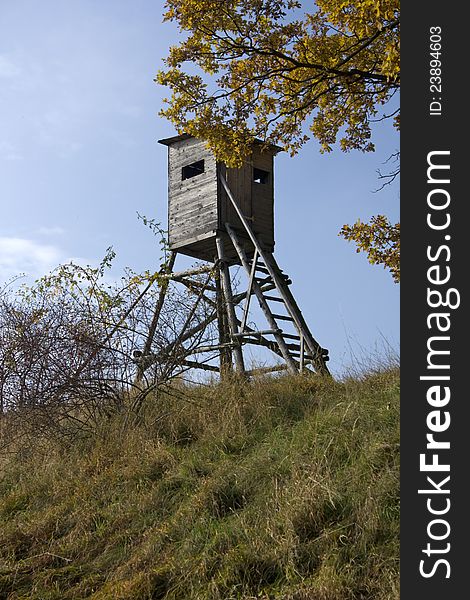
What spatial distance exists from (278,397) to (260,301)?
5.59 meters

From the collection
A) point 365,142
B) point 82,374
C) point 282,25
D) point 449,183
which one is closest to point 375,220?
point 365,142

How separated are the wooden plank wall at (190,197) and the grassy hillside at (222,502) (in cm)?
606

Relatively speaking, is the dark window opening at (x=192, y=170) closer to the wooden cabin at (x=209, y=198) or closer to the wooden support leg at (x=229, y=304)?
the wooden cabin at (x=209, y=198)

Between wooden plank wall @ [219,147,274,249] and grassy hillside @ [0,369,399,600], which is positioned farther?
wooden plank wall @ [219,147,274,249]

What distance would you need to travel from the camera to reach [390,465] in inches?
264

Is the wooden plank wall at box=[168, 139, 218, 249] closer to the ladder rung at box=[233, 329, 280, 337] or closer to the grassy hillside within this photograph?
the ladder rung at box=[233, 329, 280, 337]

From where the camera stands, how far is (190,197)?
52.6ft

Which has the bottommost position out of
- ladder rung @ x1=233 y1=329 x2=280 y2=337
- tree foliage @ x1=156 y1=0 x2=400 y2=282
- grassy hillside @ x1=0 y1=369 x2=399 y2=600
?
grassy hillside @ x1=0 y1=369 x2=399 y2=600

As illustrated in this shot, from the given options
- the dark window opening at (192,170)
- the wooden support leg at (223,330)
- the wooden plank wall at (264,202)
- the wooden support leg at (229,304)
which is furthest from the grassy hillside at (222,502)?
the dark window opening at (192,170)

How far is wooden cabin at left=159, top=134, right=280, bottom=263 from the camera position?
15547mm

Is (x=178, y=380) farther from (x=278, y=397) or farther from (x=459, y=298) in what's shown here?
(x=459, y=298)

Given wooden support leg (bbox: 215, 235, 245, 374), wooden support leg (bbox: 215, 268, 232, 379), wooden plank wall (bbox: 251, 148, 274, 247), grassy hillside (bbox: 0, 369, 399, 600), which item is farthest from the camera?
wooden plank wall (bbox: 251, 148, 274, 247)

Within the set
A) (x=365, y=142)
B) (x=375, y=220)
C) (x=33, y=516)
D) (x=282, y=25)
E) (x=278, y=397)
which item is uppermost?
(x=282, y=25)

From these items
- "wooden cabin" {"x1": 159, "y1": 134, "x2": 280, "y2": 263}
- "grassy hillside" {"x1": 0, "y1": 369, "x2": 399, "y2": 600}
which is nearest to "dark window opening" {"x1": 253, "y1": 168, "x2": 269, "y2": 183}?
"wooden cabin" {"x1": 159, "y1": 134, "x2": 280, "y2": 263}
